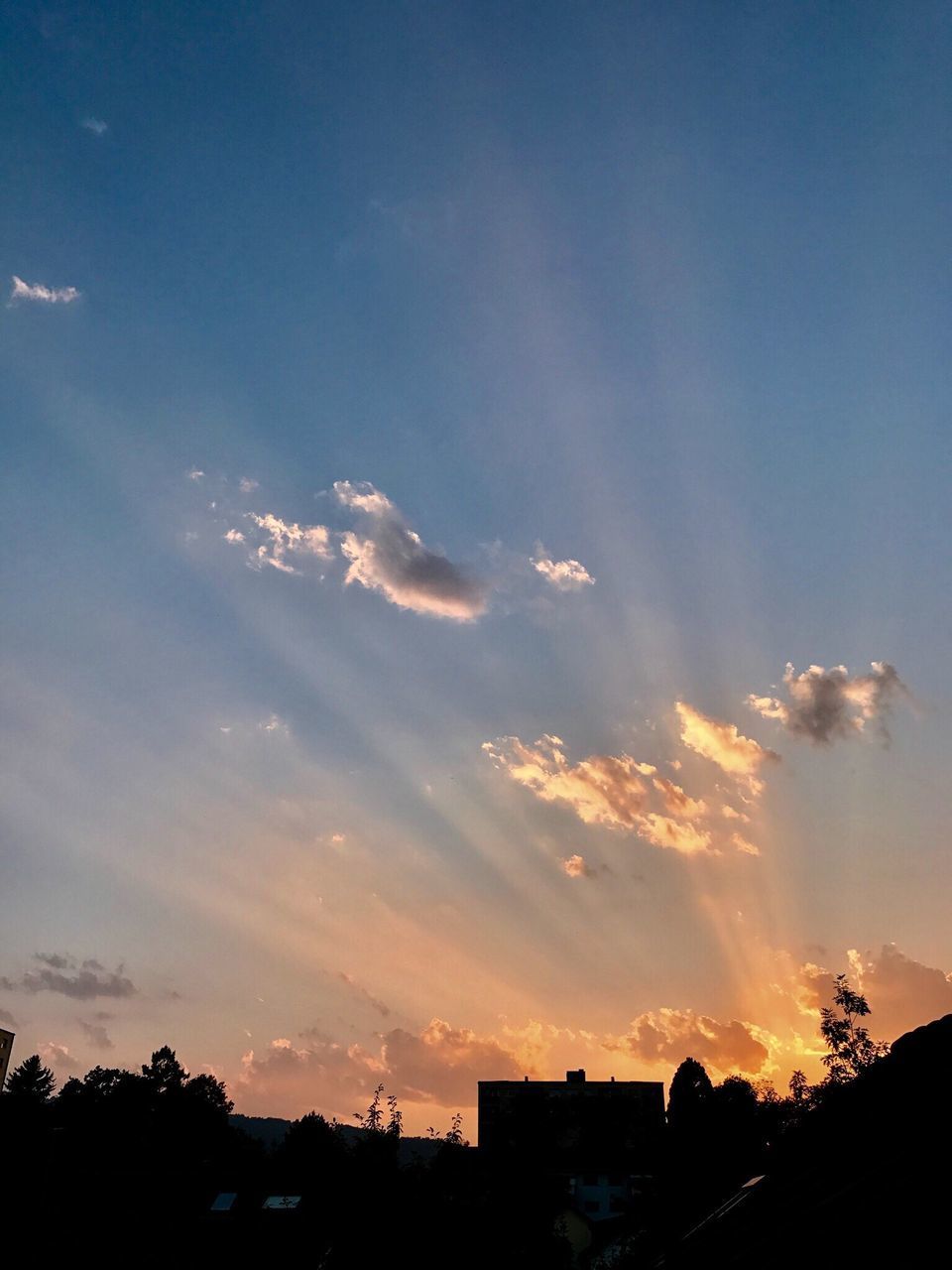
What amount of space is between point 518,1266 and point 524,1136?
42.8ft

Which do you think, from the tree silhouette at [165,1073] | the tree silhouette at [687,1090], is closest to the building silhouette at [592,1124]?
the tree silhouette at [687,1090]

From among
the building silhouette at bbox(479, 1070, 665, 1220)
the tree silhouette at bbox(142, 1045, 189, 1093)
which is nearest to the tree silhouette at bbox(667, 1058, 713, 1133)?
the building silhouette at bbox(479, 1070, 665, 1220)

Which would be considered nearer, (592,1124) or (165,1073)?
(592,1124)

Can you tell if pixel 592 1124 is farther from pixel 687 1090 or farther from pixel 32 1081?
pixel 32 1081

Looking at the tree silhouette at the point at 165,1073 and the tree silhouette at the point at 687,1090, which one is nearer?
the tree silhouette at the point at 687,1090

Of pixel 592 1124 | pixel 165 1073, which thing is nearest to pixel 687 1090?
pixel 592 1124

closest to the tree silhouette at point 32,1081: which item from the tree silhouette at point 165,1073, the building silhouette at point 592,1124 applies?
the tree silhouette at point 165,1073

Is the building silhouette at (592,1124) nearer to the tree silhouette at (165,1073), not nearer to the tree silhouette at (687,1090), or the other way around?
the tree silhouette at (687,1090)

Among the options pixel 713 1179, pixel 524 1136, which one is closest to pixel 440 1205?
pixel 524 1136

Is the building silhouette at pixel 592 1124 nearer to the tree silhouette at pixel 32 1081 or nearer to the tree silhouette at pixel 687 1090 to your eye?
the tree silhouette at pixel 687 1090

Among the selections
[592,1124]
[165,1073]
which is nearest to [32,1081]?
[165,1073]

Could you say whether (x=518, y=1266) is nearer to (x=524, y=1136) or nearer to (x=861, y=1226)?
(x=524, y=1136)

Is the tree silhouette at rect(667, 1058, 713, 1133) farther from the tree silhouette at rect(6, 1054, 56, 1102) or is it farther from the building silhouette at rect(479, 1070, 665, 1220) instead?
the tree silhouette at rect(6, 1054, 56, 1102)

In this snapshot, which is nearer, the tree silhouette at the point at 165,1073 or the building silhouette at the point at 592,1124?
the building silhouette at the point at 592,1124
